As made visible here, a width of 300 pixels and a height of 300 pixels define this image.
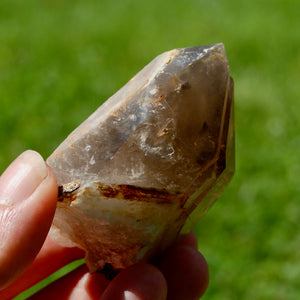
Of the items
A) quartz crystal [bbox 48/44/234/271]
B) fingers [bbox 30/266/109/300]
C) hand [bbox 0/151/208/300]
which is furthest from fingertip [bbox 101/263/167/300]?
fingers [bbox 30/266/109/300]

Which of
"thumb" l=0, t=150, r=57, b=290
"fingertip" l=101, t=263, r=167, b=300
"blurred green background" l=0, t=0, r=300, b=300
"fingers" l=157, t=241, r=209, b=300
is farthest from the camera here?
"blurred green background" l=0, t=0, r=300, b=300

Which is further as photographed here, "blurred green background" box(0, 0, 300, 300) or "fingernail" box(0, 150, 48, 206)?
"blurred green background" box(0, 0, 300, 300)

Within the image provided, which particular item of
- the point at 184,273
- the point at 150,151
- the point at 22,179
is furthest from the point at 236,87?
the point at 22,179

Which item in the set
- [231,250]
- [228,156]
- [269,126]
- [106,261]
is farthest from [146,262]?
[269,126]

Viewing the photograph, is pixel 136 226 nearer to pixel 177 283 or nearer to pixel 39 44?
pixel 177 283

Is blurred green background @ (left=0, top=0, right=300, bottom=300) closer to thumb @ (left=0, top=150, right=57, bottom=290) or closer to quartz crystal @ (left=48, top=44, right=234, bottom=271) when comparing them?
quartz crystal @ (left=48, top=44, right=234, bottom=271)

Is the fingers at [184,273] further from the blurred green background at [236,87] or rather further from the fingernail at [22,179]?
the blurred green background at [236,87]
